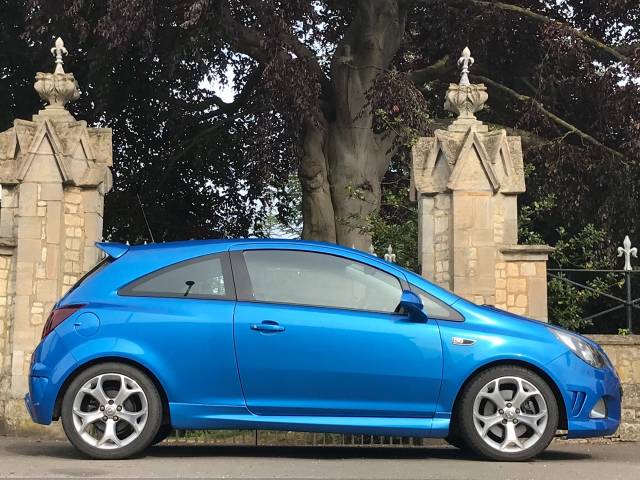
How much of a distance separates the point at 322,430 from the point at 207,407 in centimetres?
79

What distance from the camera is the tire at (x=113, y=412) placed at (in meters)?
7.18

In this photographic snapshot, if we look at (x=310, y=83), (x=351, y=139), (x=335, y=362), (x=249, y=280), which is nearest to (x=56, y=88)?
(x=249, y=280)

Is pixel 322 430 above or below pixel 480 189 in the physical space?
below

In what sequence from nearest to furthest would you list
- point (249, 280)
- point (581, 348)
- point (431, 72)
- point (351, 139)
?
point (249, 280) < point (581, 348) < point (351, 139) < point (431, 72)

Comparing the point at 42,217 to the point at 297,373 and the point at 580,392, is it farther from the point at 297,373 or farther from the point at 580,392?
the point at 580,392

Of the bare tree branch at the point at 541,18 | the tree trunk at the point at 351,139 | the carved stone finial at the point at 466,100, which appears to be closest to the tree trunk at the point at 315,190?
the tree trunk at the point at 351,139

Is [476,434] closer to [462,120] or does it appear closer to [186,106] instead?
[462,120]

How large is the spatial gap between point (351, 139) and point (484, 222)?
8.92 m

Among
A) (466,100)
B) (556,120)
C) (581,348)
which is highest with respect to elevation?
(556,120)

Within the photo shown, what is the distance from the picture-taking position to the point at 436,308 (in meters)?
7.47

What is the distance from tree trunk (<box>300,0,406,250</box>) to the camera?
18812 millimetres

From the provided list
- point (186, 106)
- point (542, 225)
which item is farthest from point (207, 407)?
point (186, 106)

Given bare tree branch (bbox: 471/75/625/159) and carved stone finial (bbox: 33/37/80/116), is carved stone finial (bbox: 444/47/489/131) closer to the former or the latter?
carved stone finial (bbox: 33/37/80/116)

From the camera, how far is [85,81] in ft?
69.2
